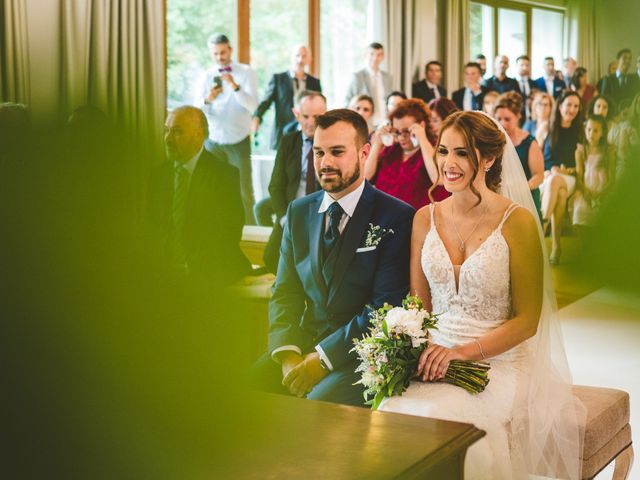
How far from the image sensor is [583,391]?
259 centimetres

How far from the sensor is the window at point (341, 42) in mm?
9969

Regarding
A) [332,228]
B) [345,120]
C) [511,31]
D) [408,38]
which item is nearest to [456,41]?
[408,38]

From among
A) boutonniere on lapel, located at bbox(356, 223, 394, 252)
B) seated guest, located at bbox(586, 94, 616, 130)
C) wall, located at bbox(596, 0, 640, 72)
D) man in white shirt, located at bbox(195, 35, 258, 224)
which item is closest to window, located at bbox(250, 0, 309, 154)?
man in white shirt, located at bbox(195, 35, 258, 224)

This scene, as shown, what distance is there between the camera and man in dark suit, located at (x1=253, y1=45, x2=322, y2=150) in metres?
8.33

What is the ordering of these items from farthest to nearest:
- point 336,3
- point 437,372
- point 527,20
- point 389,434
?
point 527,20, point 336,3, point 437,372, point 389,434

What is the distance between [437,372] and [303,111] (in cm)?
352

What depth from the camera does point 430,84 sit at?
10641 mm

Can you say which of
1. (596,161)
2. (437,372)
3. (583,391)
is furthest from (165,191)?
(583,391)

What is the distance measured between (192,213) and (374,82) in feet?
30.3

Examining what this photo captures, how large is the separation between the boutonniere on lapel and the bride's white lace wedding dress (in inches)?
4.8

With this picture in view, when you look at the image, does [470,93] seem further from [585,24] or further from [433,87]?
[585,24]

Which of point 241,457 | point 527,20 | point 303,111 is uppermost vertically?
point 527,20

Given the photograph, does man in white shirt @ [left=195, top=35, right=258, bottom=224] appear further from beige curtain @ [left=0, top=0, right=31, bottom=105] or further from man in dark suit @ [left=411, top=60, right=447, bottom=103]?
beige curtain @ [left=0, top=0, right=31, bottom=105]

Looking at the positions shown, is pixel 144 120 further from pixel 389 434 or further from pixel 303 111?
pixel 303 111
